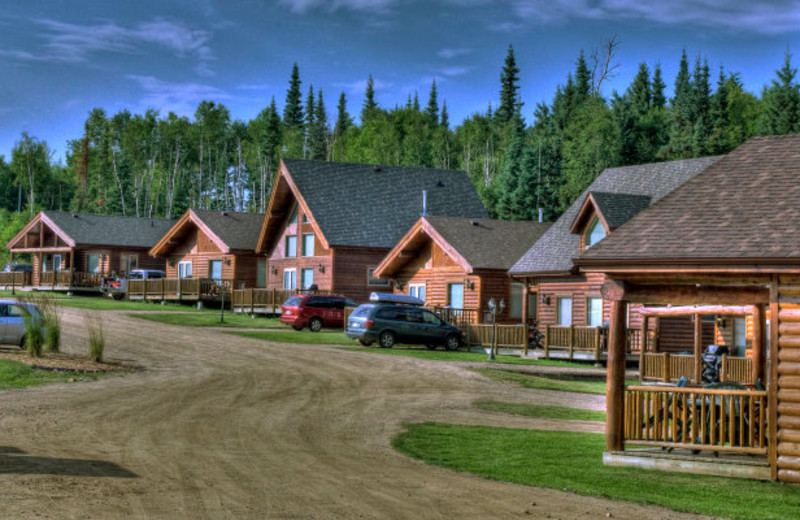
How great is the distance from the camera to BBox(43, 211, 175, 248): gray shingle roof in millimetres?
→ 73125

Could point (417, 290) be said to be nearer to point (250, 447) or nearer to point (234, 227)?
point (234, 227)

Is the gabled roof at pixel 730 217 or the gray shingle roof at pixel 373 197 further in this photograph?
the gray shingle roof at pixel 373 197

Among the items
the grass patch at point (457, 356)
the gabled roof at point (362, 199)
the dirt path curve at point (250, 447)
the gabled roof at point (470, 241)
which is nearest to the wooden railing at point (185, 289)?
the gabled roof at point (362, 199)

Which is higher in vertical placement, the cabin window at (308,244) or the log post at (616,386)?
the cabin window at (308,244)

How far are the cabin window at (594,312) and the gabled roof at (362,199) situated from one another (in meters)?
16.4

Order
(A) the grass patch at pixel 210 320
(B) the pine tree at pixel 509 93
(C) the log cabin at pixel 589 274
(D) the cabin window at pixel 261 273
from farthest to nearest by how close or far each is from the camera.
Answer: (B) the pine tree at pixel 509 93 → (D) the cabin window at pixel 261 273 → (A) the grass patch at pixel 210 320 → (C) the log cabin at pixel 589 274

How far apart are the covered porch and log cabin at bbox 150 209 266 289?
143ft

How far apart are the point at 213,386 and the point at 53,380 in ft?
12.9

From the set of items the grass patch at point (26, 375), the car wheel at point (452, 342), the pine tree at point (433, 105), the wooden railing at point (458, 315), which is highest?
the pine tree at point (433, 105)

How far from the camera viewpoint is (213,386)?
2514 cm

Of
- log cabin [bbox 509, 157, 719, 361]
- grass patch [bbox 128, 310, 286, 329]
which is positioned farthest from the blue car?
grass patch [bbox 128, 310, 286, 329]

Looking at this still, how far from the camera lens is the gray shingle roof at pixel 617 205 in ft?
128

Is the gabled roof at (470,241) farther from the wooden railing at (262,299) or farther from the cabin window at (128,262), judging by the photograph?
the cabin window at (128,262)

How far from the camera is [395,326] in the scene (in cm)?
3969
